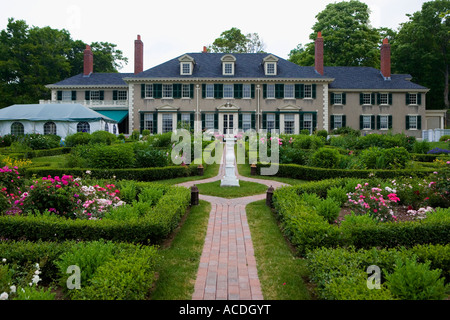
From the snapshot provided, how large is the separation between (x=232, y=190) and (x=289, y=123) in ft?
73.5

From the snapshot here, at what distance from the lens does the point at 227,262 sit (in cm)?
520

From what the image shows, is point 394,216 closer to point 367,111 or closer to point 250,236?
point 250,236

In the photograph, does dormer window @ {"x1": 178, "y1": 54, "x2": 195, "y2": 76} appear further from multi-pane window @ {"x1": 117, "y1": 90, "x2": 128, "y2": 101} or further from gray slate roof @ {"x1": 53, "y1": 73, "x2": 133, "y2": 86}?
multi-pane window @ {"x1": 117, "y1": 90, "x2": 128, "y2": 101}

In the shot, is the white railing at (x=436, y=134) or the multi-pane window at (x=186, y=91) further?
the multi-pane window at (x=186, y=91)

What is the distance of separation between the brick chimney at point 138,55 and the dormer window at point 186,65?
15.4ft

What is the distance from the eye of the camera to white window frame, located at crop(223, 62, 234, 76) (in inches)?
1246

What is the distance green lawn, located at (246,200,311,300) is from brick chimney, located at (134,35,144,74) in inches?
1157

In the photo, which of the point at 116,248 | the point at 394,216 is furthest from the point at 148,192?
the point at 394,216

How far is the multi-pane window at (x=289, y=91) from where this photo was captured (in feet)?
104

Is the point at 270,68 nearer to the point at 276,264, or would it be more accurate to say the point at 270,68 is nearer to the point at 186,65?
the point at 186,65

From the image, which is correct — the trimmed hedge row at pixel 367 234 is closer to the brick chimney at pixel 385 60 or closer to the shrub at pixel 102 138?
the shrub at pixel 102 138

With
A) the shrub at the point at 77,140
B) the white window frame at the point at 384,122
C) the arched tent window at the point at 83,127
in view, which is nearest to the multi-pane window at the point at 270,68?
the white window frame at the point at 384,122

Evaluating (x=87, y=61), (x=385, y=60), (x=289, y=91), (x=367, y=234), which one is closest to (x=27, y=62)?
(x=87, y=61)
